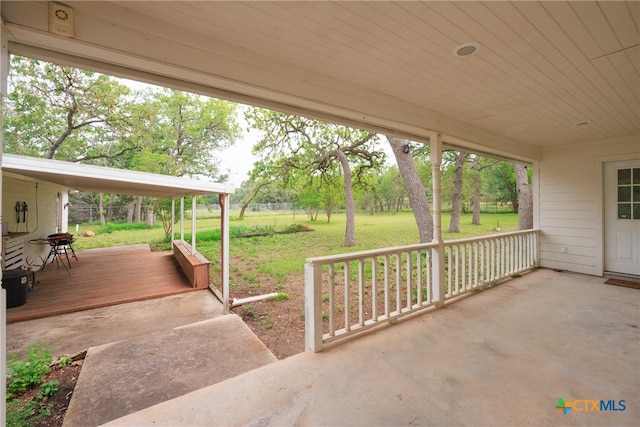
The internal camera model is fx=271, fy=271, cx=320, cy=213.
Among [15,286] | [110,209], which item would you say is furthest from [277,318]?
Answer: [110,209]

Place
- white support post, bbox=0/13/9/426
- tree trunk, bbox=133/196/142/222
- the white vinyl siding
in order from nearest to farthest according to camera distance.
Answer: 1. white support post, bbox=0/13/9/426
2. the white vinyl siding
3. tree trunk, bbox=133/196/142/222

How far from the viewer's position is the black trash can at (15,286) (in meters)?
4.14

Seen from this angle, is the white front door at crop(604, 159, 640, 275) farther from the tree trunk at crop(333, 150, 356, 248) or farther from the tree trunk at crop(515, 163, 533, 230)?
the tree trunk at crop(333, 150, 356, 248)

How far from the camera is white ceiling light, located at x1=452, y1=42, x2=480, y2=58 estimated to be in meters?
1.97

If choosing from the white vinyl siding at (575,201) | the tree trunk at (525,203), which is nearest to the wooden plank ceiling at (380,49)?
the white vinyl siding at (575,201)

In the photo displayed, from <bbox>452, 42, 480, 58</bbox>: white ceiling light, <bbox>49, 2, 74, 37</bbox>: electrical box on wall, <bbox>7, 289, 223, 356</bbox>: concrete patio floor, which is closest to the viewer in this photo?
<bbox>49, 2, 74, 37</bbox>: electrical box on wall

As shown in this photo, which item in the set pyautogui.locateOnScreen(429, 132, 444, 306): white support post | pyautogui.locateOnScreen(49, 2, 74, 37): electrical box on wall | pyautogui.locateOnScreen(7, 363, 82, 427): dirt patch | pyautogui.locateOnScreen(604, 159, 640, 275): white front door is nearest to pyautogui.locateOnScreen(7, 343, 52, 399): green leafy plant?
pyautogui.locateOnScreen(7, 363, 82, 427): dirt patch

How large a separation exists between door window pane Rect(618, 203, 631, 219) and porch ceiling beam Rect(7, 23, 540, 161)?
121 inches

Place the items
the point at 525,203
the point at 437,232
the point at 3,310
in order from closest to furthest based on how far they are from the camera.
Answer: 1. the point at 3,310
2. the point at 437,232
3. the point at 525,203

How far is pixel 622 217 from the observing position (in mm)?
4473

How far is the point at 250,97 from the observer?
227 cm

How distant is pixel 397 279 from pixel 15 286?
18.7ft

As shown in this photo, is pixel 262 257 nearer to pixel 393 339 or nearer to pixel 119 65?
pixel 393 339

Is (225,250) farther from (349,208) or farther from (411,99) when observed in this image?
(349,208)
